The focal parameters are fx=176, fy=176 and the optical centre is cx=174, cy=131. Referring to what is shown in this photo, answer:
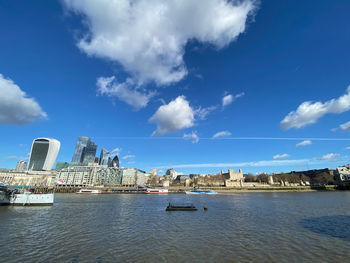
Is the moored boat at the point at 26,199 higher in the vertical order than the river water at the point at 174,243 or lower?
higher

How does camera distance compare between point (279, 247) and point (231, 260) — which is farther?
point (279, 247)

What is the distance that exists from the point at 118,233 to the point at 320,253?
19953mm

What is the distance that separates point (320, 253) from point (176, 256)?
12046 mm

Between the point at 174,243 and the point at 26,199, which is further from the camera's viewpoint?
the point at 26,199

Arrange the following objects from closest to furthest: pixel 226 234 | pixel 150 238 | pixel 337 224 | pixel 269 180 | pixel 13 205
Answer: pixel 150 238, pixel 226 234, pixel 337 224, pixel 13 205, pixel 269 180

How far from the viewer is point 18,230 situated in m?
21.6

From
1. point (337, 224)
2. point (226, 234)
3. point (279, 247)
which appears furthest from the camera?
point (337, 224)

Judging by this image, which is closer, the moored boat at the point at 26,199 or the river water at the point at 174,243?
the river water at the point at 174,243

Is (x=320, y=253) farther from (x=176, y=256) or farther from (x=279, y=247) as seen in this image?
(x=176, y=256)

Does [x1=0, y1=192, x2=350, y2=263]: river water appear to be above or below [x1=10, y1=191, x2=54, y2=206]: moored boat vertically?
below

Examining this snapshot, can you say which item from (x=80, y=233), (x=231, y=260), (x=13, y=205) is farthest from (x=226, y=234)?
(x=13, y=205)

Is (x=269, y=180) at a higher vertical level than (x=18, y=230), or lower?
higher

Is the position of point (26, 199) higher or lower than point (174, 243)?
higher

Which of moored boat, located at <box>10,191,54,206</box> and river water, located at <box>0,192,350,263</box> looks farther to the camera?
moored boat, located at <box>10,191,54,206</box>
